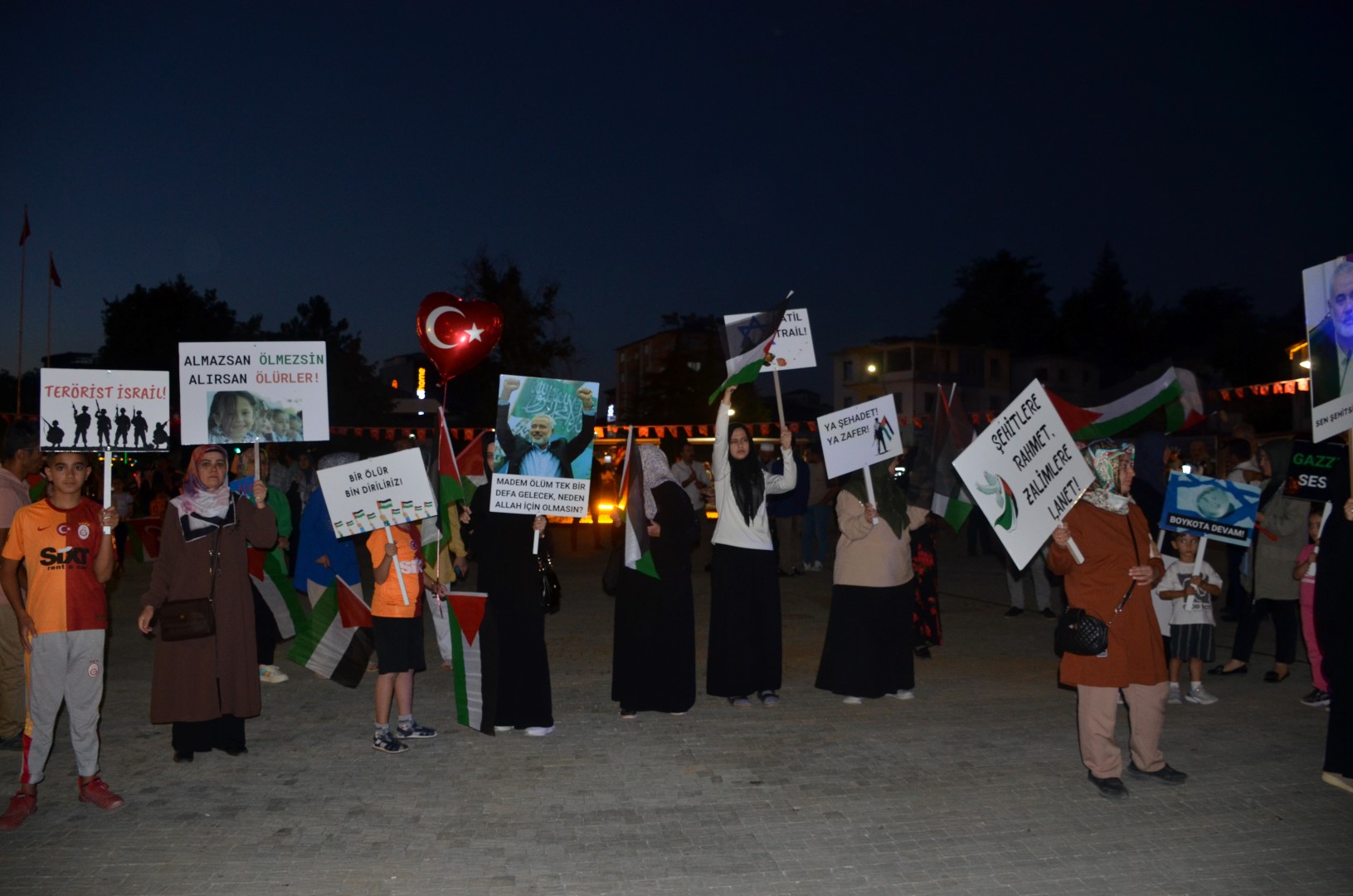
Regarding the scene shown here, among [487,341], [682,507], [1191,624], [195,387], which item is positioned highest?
[487,341]

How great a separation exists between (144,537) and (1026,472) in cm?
1737

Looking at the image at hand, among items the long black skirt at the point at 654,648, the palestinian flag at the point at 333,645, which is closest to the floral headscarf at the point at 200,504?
the palestinian flag at the point at 333,645

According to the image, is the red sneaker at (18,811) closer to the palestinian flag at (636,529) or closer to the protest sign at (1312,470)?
the palestinian flag at (636,529)

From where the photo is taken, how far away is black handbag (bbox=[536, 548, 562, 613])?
6969 millimetres

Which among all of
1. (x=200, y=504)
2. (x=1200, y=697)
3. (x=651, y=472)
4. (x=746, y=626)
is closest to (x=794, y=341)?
(x=651, y=472)

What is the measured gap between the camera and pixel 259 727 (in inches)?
284

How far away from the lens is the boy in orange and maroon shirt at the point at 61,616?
535 centimetres

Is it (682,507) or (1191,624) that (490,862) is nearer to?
(682,507)

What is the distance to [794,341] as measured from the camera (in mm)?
8516

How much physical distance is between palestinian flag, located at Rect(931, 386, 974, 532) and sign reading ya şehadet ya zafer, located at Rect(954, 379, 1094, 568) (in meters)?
2.80

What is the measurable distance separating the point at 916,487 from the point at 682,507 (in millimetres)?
2411

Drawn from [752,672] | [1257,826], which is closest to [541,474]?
[752,672]

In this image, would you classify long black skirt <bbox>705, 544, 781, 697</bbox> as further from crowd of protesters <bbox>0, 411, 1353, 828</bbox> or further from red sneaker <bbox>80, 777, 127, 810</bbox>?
red sneaker <bbox>80, 777, 127, 810</bbox>

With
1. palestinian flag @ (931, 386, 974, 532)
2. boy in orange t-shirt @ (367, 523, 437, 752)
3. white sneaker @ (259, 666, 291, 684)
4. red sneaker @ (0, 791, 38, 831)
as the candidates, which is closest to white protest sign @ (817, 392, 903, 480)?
palestinian flag @ (931, 386, 974, 532)
